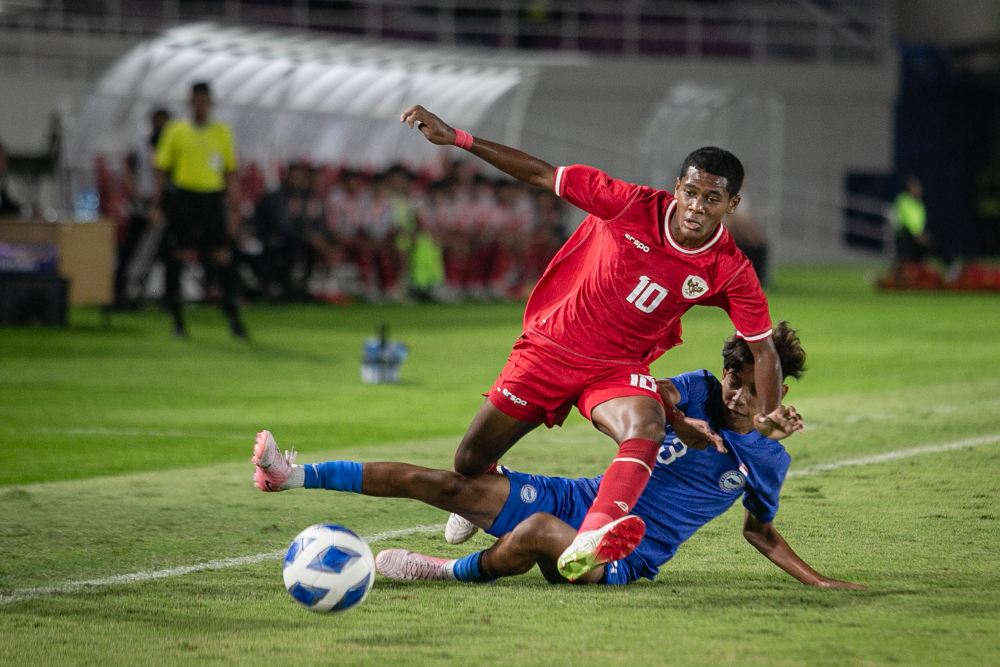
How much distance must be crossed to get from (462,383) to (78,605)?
25.0 feet

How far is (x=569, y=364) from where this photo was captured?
577 centimetres

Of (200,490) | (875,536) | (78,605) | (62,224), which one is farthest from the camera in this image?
→ (62,224)

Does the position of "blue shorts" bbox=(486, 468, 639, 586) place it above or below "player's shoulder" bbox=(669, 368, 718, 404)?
below

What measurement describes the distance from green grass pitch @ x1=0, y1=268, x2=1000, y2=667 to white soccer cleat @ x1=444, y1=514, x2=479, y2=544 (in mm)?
259

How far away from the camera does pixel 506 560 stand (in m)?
5.45

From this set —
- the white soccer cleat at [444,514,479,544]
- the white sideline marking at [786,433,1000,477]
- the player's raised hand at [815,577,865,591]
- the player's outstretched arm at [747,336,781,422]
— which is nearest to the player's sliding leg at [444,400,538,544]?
the white soccer cleat at [444,514,479,544]

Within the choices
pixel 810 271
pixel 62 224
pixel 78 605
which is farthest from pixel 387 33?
pixel 78 605

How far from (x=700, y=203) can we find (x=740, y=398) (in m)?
0.73

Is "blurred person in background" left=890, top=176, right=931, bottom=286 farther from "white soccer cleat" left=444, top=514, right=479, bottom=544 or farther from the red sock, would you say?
the red sock

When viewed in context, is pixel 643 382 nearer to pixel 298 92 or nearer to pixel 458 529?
pixel 458 529

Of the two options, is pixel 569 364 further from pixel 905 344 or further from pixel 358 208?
pixel 358 208

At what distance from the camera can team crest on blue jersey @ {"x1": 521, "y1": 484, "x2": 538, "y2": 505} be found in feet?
18.7

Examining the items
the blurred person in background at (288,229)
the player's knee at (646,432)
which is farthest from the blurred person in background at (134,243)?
the player's knee at (646,432)

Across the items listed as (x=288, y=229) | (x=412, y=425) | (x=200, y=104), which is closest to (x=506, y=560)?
(x=412, y=425)
